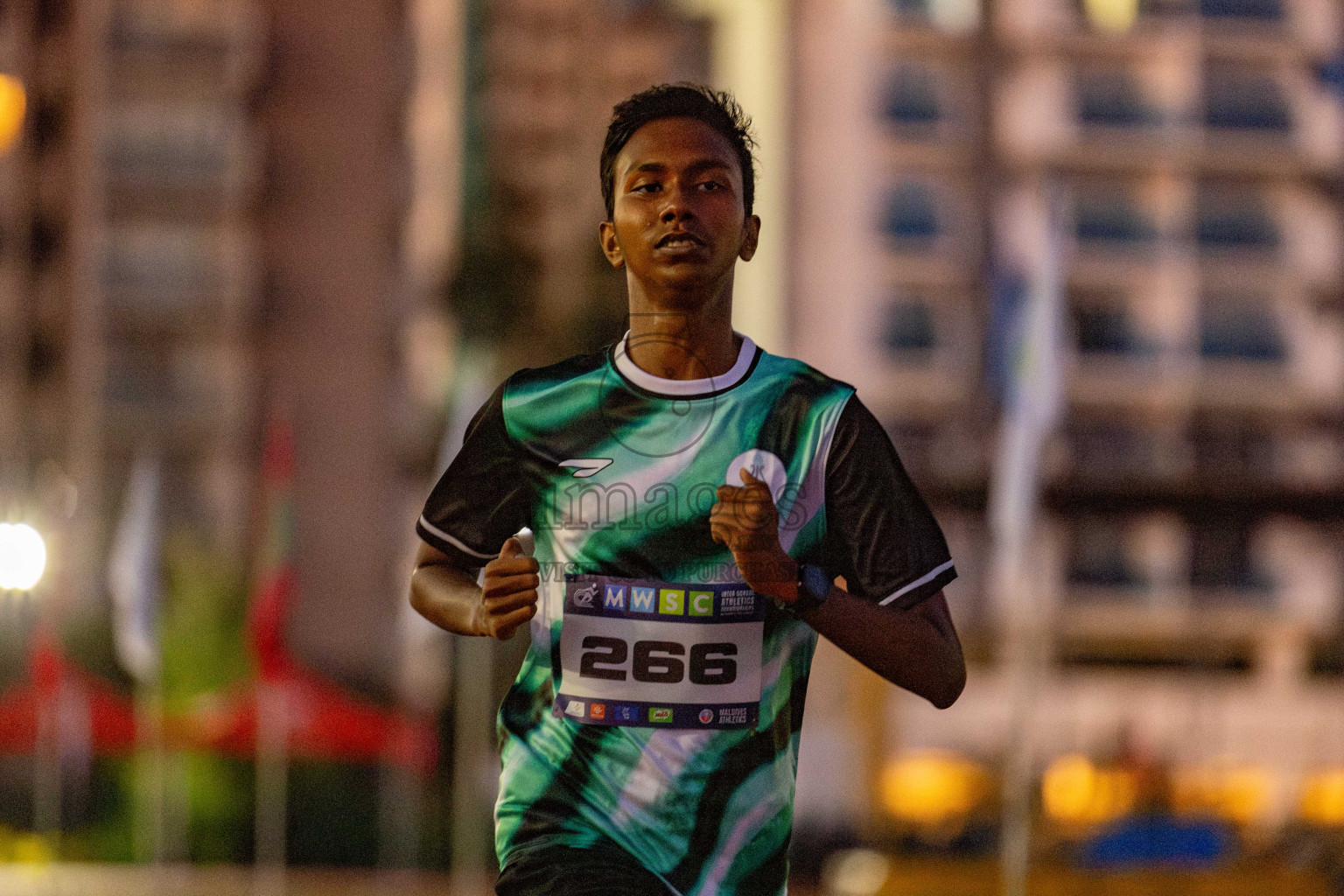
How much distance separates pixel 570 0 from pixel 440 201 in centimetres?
648

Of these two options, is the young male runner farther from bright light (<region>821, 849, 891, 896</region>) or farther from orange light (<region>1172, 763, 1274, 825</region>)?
orange light (<region>1172, 763, 1274, 825</region>)

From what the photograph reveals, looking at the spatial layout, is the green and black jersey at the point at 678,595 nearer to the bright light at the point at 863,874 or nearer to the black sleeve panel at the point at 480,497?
the black sleeve panel at the point at 480,497

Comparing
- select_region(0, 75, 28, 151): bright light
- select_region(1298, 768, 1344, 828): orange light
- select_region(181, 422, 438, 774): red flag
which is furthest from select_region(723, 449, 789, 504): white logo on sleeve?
select_region(1298, 768, 1344, 828): orange light

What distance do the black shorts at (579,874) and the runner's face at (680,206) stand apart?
683 millimetres

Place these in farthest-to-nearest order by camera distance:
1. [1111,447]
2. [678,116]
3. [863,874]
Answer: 1. [1111,447]
2. [863,874]
3. [678,116]

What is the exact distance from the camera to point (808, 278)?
44.8 metres

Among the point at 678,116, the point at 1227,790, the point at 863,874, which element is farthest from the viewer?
the point at 1227,790

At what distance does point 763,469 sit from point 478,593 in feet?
1.24

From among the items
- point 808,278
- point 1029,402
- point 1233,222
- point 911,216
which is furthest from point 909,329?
point 1029,402

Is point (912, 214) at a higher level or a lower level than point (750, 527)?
higher

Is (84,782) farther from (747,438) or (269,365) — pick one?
(747,438)

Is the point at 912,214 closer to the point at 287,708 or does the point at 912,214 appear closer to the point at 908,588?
the point at 287,708

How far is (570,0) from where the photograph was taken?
161ft

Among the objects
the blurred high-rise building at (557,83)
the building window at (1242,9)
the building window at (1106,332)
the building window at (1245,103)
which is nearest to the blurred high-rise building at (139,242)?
the blurred high-rise building at (557,83)
